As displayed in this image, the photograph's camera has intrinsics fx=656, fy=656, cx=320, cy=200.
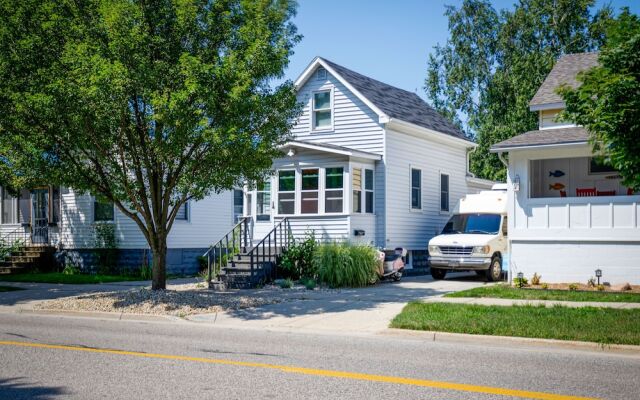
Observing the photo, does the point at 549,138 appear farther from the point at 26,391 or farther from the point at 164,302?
the point at 26,391

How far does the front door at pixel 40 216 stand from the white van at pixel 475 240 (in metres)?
17.3

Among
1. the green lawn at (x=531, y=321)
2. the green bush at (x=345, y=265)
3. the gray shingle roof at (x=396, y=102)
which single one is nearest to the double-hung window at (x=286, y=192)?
the green bush at (x=345, y=265)

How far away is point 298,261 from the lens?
19.8m

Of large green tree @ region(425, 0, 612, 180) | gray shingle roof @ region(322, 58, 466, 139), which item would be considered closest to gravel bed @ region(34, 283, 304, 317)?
gray shingle roof @ region(322, 58, 466, 139)

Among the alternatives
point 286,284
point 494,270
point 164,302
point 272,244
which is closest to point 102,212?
point 272,244

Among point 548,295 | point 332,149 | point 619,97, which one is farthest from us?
point 332,149

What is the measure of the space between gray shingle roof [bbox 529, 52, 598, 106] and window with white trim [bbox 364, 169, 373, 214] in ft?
18.9

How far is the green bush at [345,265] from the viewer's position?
18656mm

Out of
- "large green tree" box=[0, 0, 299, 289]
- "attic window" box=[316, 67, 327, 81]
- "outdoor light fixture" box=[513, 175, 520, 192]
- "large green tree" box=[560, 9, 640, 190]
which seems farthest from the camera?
"attic window" box=[316, 67, 327, 81]

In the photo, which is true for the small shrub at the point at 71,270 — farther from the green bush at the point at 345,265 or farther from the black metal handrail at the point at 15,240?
the green bush at the point at 345,265

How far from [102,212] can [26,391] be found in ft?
69.4

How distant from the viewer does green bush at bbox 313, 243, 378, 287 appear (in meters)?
18.7

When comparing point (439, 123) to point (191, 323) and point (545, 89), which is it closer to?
point (545, 89)

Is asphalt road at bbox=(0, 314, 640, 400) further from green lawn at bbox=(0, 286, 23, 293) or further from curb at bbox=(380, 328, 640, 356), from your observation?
green lawn at bbox=(0, 286, 23, 293)
